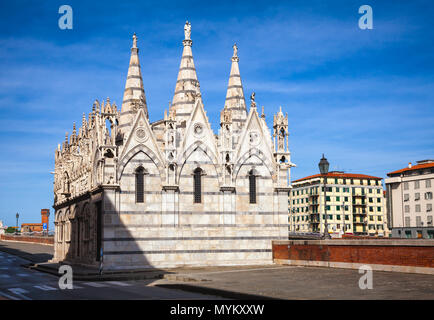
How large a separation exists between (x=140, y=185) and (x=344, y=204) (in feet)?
264

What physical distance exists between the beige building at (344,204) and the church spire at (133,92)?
72.6 m

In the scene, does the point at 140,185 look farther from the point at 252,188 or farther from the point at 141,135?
the point at 252,188

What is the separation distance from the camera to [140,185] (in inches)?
1357

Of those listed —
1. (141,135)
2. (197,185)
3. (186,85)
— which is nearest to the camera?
(141,135)

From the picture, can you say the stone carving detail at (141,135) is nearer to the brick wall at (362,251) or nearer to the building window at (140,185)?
the building window at (140,185)

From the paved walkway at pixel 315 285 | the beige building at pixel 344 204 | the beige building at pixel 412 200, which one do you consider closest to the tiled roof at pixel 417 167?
the beige building at pixel 412 200

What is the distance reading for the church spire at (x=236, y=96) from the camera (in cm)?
3997

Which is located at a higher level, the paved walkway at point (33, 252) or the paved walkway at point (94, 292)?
the paved walkway at point (94, 292)

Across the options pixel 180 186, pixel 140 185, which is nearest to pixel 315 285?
pixel 180 186

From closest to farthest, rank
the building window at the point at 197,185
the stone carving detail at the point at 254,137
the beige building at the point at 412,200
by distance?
1. the building window at the point at 197,185
2. the stone carving detail at the point at 254,137
3. the beige building at the point at 412,200

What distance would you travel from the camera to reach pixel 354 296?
17.3m
